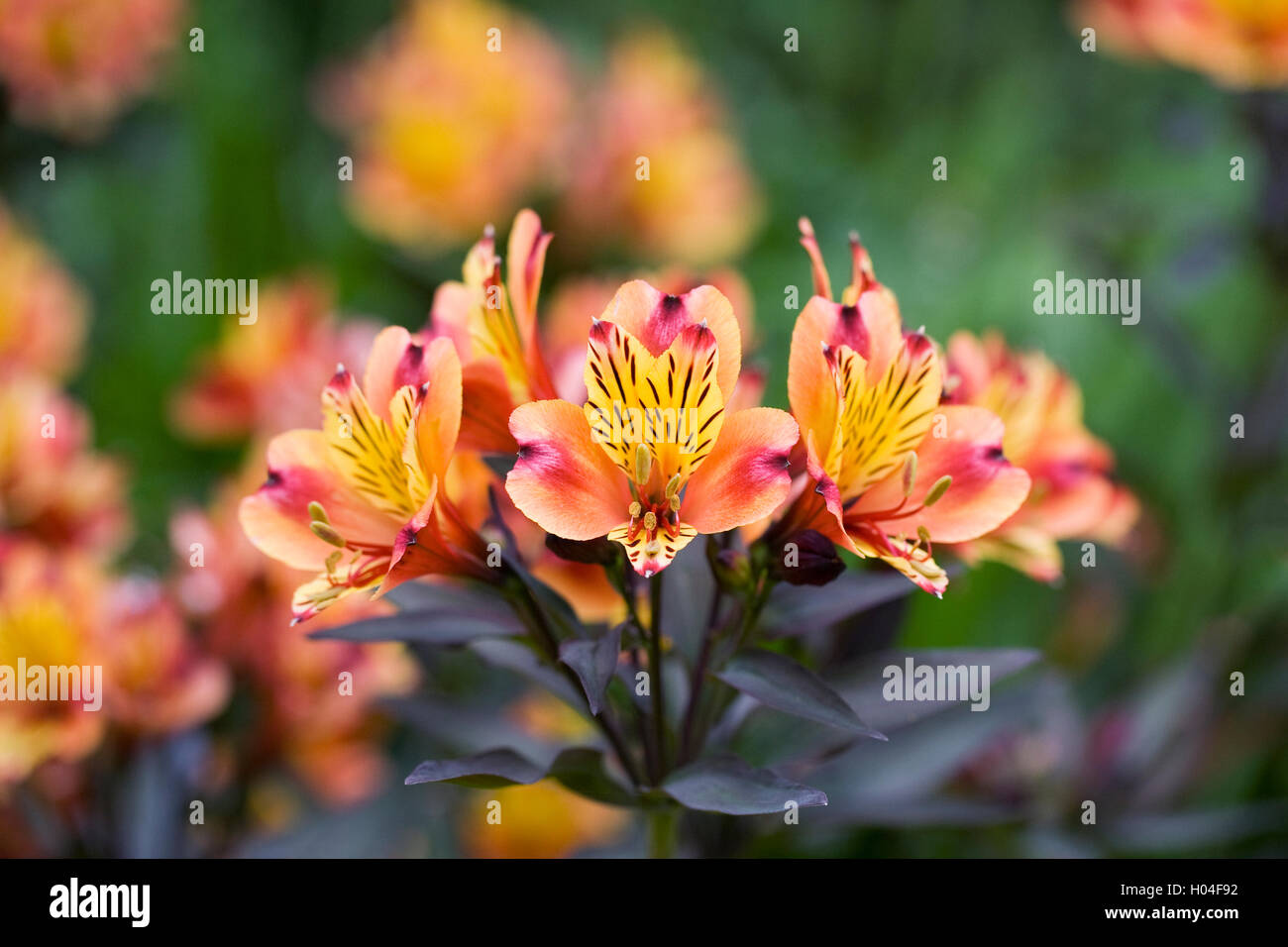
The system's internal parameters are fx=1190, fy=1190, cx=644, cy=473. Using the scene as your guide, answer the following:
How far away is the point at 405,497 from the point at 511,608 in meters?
0.10

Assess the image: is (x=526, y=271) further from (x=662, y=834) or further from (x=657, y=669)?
(x=662, y=834)

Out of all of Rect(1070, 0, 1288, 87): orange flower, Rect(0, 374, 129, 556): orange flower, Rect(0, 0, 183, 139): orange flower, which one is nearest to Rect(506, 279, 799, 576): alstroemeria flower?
Rect(0, 374, 129, 556): orange flower

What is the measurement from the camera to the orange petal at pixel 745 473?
560 millimetres

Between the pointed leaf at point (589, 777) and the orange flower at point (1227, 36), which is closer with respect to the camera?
the pointed leaf at point (589, 777)

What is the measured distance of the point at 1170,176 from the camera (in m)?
Result: 2.16

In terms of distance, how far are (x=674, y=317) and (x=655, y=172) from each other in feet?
4.08

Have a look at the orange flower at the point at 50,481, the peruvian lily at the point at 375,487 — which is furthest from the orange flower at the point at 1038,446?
the orange flower at the point at 50,481

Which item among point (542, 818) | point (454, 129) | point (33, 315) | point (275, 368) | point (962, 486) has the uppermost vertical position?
point (454, 129)

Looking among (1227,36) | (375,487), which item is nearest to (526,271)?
(375,487)

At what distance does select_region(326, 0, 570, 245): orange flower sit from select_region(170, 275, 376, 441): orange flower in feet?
1.62

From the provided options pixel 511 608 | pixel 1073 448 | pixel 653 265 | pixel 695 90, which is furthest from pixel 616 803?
pixel 695 90

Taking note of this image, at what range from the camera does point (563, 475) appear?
1.91 feet

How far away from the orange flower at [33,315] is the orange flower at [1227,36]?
1311mm

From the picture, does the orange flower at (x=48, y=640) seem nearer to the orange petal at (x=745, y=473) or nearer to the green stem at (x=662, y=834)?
the green stem at (x=662, y=834)
